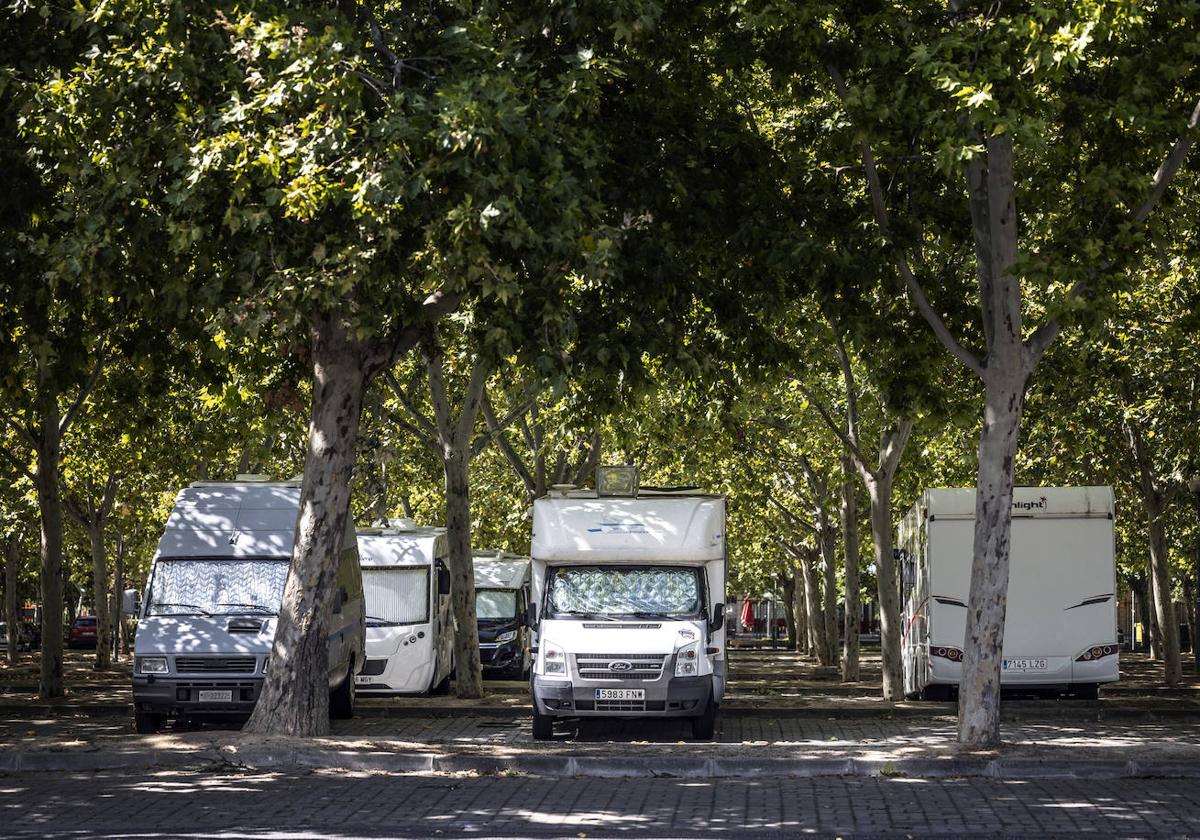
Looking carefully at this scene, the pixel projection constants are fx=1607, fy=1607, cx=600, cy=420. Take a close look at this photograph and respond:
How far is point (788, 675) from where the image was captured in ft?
130

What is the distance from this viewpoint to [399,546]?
28391 millimetres

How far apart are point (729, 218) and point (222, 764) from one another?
782 centimetres

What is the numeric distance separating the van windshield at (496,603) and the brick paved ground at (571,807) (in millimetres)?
21329

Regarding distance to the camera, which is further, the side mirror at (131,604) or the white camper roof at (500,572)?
the white camper roof at (500,572)

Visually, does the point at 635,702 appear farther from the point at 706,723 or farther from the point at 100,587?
the point at 100,587

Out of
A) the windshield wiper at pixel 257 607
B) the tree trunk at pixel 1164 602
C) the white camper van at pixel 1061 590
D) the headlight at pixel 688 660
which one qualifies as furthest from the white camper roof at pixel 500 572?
the headlight at pixel 688 660

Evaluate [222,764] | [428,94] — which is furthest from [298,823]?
[428,94]

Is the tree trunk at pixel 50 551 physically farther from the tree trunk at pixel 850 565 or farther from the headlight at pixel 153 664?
the tree trunk at pixel 850 565

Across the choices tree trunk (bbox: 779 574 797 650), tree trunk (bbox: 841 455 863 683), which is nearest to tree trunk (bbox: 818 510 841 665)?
tree trunk (bbox: 841 455 863 683)

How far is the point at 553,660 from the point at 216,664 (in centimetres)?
412

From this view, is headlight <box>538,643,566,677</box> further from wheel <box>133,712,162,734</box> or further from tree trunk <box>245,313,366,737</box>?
wheel <box>133,712,162,734</box>

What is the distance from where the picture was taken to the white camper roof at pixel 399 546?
28016 millimetres

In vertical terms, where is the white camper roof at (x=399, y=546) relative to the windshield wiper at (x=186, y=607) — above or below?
above

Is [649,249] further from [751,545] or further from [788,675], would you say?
[751,545]
